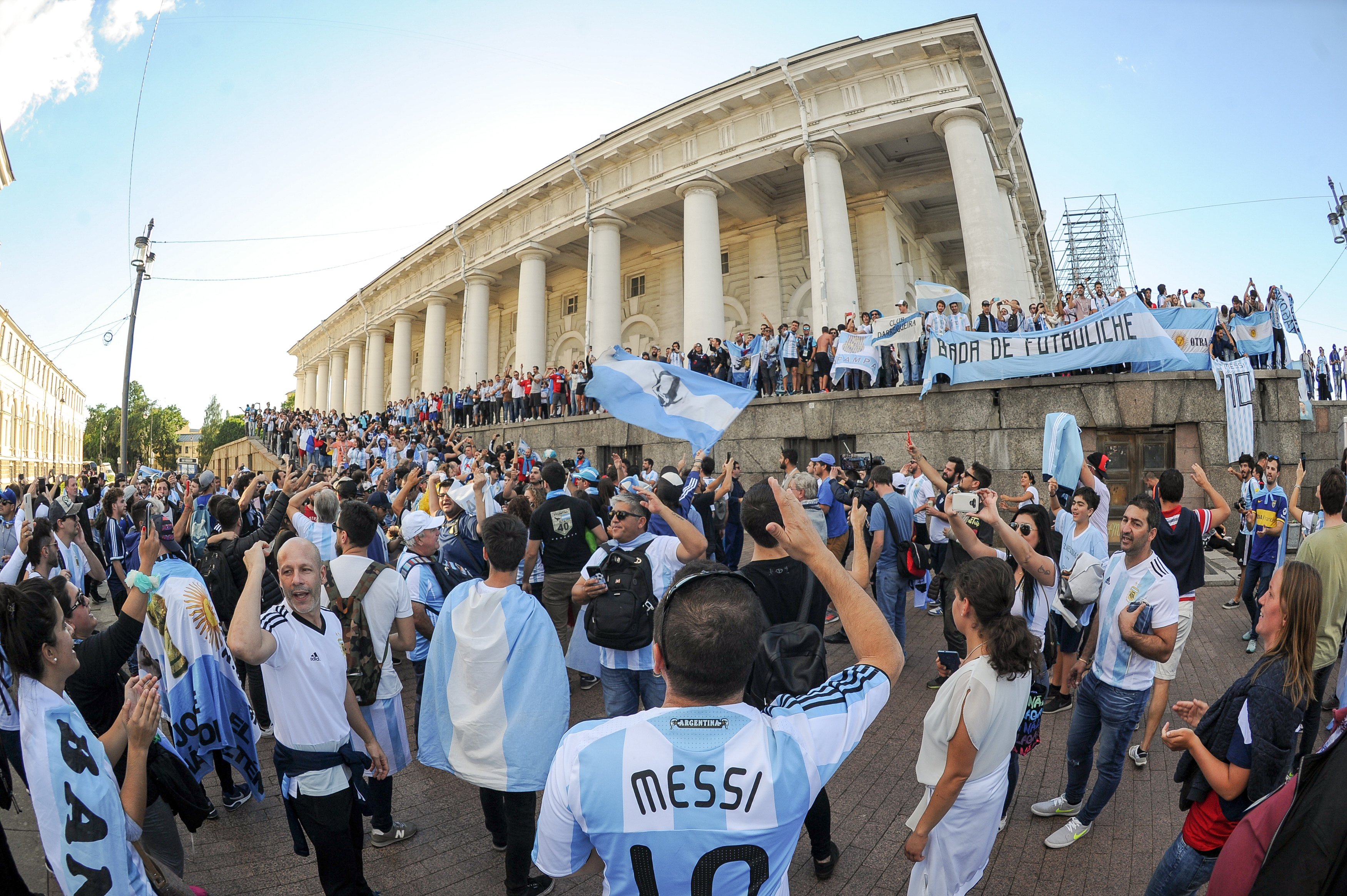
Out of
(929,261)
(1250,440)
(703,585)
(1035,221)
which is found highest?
(1035,221)

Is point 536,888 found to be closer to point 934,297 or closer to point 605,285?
point 934,297

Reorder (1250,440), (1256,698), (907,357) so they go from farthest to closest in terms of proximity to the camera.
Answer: (907,357) < (1250,440) < (1256,698)

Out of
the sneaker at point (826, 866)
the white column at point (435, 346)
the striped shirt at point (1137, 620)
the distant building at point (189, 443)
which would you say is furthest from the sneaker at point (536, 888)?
the distant building at point (189, 443)

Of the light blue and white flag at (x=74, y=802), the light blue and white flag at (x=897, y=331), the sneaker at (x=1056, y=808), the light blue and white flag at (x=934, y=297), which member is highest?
the light blue and white flag at (x=934, y=297)

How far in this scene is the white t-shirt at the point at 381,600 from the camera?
358cm

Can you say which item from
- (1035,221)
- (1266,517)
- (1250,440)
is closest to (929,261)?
(1035,221)

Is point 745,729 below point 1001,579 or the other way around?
below

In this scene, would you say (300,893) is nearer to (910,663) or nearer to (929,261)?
(910,663)

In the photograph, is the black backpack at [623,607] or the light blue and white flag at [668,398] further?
the light blue and white flag at [668,398]

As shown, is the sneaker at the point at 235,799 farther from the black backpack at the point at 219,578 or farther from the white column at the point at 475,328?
the white column at the point at 475,328

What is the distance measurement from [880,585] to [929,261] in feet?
81.9

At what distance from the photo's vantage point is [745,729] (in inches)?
57.1

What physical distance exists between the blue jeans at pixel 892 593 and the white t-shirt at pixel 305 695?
5.44 m

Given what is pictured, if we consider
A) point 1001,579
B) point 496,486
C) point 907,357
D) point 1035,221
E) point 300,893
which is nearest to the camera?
point 1001,579
